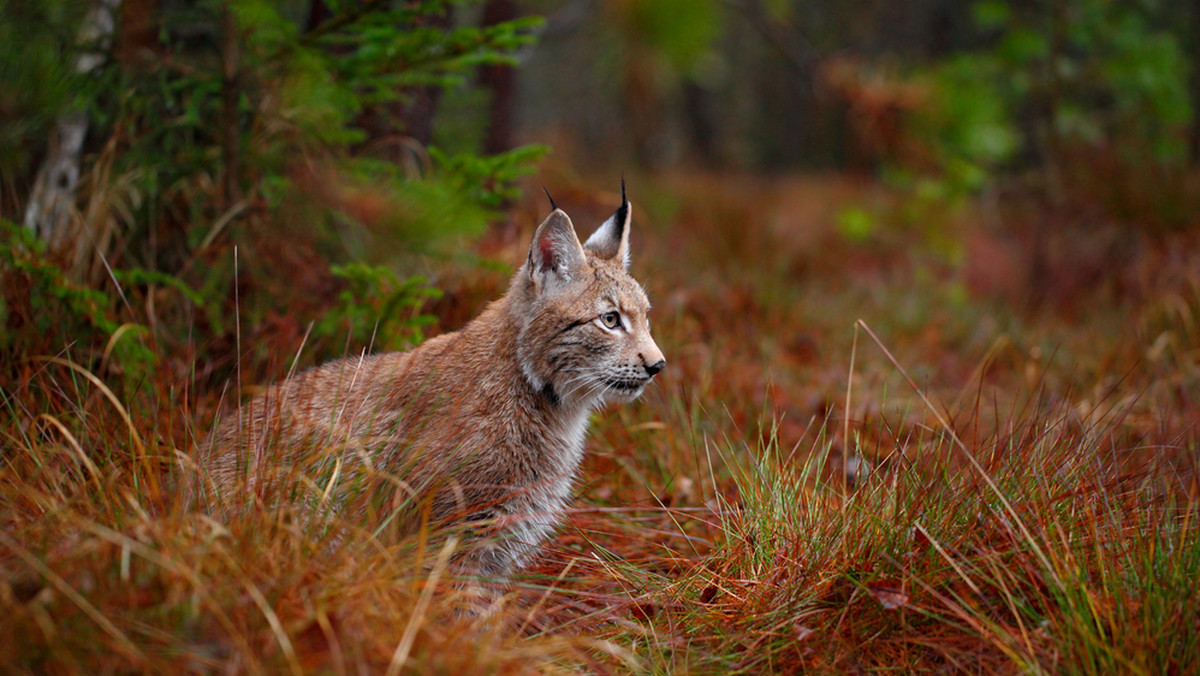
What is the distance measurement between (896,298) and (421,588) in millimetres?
8141

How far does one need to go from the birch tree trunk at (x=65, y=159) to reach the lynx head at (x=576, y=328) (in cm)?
283

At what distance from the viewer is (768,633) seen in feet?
10.4

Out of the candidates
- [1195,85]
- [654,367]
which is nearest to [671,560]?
[654,367]

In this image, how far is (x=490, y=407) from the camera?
12.9ft

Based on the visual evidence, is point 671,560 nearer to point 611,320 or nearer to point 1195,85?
point 611,320

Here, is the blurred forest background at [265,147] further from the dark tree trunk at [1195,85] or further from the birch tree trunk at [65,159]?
the dark tree trunk at [1195,85]

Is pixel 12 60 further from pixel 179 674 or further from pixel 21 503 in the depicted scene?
pixel 179 674

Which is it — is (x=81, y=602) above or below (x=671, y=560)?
above

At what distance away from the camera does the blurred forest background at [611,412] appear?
277 cm

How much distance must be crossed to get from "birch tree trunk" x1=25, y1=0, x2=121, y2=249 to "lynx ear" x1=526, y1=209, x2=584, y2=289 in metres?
2.81

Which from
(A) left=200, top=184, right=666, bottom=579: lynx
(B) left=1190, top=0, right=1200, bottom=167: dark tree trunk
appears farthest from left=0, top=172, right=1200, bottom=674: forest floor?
(B) left=1190, top=0, right=1200, bottom=167: dark tree trunk

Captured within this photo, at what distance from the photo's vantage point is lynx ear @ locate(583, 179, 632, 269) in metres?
4.49

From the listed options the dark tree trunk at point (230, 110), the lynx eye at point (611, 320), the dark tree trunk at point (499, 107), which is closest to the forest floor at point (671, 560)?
the lynx eye at point (611, 320)

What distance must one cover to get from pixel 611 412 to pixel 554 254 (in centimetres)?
158
